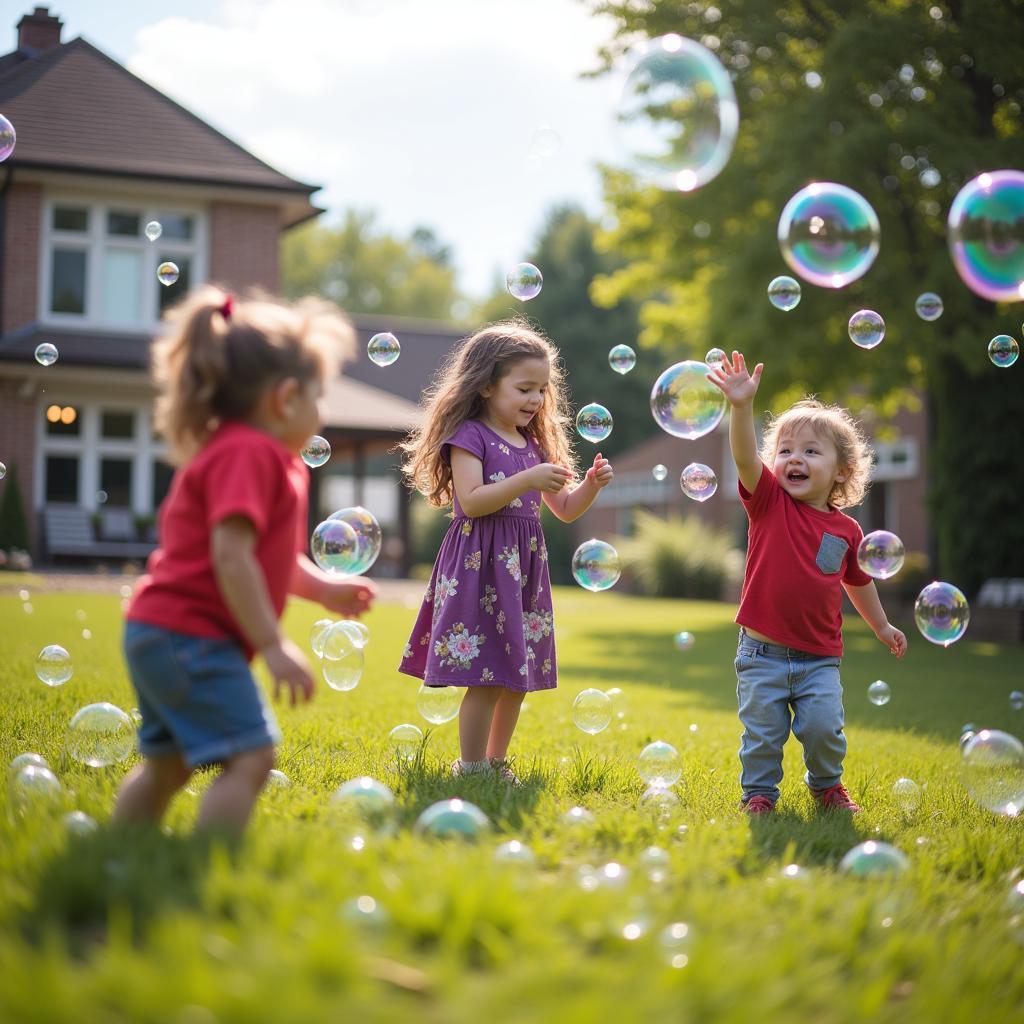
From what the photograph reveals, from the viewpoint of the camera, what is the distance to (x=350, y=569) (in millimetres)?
4777

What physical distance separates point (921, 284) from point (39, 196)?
46.8 ft

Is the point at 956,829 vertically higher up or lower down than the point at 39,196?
lower down

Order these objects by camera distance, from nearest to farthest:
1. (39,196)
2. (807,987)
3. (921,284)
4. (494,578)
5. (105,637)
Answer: (807,987) < (494,578) < (105,637) < (921,284) < (39,196)

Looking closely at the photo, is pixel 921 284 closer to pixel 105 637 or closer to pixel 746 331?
pixel 746 331

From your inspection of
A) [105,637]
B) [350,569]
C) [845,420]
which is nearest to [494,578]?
[350,569]

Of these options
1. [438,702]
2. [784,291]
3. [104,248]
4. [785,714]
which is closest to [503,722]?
[438,702]

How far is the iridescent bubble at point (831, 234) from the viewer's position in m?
5.15

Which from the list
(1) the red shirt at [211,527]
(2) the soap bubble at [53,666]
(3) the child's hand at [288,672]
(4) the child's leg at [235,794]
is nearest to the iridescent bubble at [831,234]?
(1) the red shirt at [211,527]

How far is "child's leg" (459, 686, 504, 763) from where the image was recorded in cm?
433

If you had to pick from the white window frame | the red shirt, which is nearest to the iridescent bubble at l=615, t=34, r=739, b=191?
the red shirt

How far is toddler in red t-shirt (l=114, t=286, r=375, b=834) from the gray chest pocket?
→ 85.9 inches

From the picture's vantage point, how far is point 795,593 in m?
4.24

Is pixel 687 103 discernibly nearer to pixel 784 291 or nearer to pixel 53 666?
pixel 784 291

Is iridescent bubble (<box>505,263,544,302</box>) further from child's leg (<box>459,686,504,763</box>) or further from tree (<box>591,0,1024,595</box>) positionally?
tree (<box>591,0,1024,595</box>)
